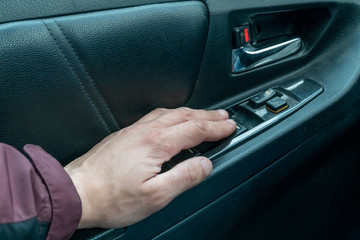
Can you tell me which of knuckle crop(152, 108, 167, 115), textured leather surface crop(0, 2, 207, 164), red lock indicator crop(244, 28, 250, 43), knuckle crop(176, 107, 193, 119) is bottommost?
knuckle crop(176, 107, 193, 119)

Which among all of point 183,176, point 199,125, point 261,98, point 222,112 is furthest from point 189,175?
point 261,98

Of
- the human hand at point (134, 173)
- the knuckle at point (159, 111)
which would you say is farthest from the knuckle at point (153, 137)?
the knuckle at point (159, 111)

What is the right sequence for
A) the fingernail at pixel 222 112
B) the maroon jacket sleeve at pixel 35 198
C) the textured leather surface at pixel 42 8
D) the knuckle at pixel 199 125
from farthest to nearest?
the fingernail at pixel 222 112 < the knuckle at pixel 199 125 < the textured leather surface at pixel 42 8 < the maroon jacket sleeve at pixel 35 198

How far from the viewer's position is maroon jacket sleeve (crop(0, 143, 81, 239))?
508 millimetres

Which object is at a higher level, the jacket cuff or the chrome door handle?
the jacket cuff

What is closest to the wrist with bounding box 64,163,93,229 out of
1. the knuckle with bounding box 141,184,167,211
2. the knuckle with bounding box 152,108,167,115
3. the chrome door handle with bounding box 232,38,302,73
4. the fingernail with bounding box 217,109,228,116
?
the knuckle with bounding box 141,184,167,211

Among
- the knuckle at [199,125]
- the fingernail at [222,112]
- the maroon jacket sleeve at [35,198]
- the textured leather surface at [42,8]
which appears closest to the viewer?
the maroon jacket sleeve at [35,198]

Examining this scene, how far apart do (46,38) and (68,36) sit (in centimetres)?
4

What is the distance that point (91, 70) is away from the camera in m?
0.68

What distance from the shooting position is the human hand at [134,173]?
0.61m

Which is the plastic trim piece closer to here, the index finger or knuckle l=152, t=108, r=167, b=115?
the index finger

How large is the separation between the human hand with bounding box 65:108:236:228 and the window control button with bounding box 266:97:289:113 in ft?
0.75

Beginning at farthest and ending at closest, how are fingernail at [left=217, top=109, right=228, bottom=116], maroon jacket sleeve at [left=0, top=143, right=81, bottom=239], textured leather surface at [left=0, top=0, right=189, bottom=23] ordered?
fingernail at [left=217, top=109, right=228, bottom=116]
textured leather surface at [left=0, top=0, right=189, bottom=23]
maroon jacket sleeve at [left=0, top=143, right=81, bottom=239]

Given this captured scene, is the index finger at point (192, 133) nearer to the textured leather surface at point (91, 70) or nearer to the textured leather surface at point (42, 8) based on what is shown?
the textured leather surface at point (91, 70)
